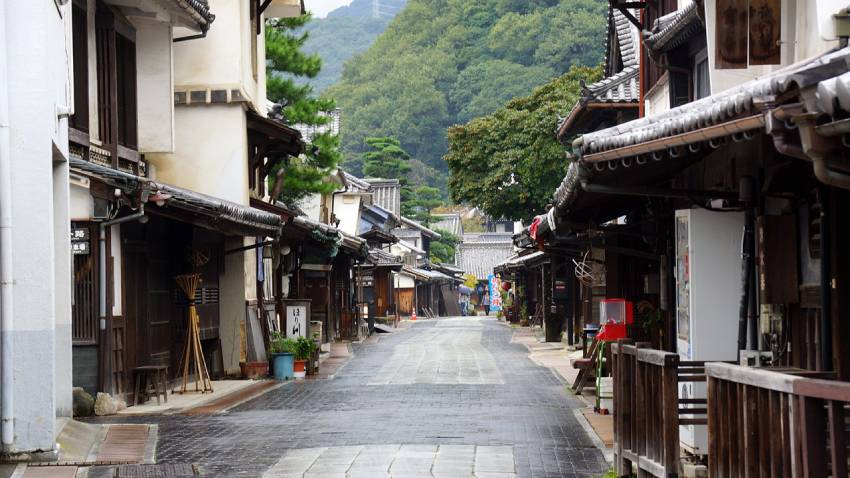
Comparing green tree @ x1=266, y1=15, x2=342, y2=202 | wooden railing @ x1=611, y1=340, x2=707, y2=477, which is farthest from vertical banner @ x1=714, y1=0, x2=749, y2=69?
green tree @ x1=266, y1=15, x2=342, y2=202

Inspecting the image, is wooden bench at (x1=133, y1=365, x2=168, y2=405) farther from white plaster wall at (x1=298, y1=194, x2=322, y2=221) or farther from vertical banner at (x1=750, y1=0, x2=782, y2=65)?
white plaster wall at (x1=298, y1=194, x2=322, y2=221)

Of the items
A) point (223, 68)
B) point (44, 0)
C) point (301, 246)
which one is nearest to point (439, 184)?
point (301, 246)

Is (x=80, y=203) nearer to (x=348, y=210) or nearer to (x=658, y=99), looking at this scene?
(x=658, y=99)

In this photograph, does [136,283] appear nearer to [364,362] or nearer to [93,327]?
[93,327]

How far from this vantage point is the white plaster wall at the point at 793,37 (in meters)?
10.8

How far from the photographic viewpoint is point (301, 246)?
33656 mm

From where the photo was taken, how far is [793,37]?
1204 cm

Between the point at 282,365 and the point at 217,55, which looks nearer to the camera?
the point at 217,55

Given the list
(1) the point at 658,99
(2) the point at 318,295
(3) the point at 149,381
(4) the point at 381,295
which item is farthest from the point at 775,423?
(4) the point at 381,295

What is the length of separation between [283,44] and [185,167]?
7.78 meters

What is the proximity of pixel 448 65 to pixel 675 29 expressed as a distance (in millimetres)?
79903

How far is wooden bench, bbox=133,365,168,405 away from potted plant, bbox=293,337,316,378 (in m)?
6.51

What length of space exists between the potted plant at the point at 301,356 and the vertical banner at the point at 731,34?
14.6m

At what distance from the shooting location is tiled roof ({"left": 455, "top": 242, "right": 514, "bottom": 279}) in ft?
313
